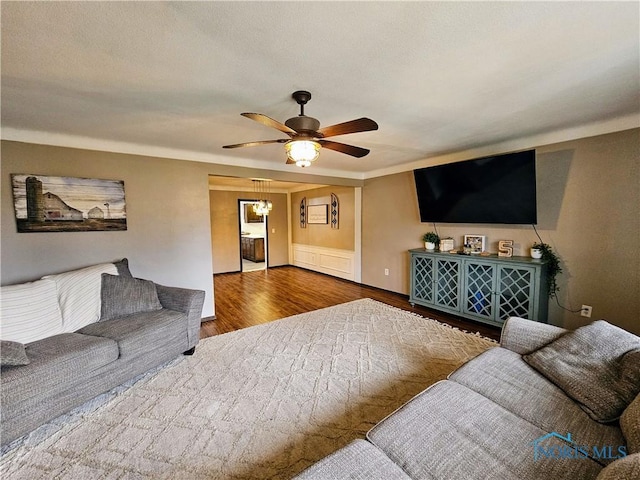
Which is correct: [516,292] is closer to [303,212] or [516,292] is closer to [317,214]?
[317,214]

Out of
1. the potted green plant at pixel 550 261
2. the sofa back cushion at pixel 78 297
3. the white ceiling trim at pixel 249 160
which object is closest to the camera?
the sofa back cushion at pixel 78 297

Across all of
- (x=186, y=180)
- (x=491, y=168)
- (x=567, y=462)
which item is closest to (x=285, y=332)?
(x=186, y=180)

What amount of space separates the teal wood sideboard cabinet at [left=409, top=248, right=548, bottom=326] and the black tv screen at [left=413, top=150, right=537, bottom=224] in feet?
1.79

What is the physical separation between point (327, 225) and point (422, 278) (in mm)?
2994

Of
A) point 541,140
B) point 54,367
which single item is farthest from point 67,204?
point 541,140

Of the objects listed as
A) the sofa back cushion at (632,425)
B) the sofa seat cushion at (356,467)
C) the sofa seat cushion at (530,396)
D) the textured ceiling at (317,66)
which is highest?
the textured ceiling at (317,66)

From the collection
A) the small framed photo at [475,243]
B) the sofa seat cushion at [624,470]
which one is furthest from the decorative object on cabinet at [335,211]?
the sofa seat cushion at [624,470]

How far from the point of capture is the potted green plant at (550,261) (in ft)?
10.2

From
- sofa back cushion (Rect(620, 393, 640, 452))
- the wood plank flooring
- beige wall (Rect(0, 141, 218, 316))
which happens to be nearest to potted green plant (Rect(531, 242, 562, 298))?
the wood plank flooring

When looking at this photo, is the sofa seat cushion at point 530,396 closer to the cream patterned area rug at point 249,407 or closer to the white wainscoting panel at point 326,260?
the cream patterned area rug at point 249,407

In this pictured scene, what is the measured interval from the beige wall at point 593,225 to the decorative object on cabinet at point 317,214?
12.4 ft

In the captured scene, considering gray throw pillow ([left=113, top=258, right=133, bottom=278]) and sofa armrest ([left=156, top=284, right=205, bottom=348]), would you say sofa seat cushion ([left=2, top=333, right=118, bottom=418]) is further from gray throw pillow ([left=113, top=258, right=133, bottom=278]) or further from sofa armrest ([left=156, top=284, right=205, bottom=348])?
gray throw pillow ([left=113, top=258, right=133, bottom=278])

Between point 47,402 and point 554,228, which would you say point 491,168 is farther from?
point 47,402

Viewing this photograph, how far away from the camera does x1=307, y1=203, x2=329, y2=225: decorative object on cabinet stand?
22.2ft
